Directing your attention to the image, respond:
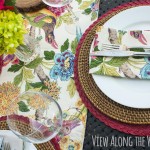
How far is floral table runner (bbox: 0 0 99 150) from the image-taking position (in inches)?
32.1

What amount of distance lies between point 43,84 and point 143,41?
0.26 m

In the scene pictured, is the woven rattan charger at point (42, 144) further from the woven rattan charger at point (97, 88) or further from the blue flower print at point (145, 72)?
the blue flower print at point (145, 72)

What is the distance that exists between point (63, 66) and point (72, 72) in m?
0.03

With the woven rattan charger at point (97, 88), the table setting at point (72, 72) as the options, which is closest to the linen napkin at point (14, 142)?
the table setting at point (72, 72)

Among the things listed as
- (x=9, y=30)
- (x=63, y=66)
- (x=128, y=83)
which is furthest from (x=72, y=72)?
(x=9, y=30)

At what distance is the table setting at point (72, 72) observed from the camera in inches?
30.1

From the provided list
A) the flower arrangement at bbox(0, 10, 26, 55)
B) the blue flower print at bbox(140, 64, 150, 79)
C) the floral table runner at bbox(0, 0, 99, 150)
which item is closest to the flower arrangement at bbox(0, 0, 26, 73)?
the flower arrangement at bbox(0, 10, 26, 55)

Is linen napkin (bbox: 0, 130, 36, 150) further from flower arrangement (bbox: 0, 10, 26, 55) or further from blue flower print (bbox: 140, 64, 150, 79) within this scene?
blue flower print (bbox: 140, 64, 150, 79)

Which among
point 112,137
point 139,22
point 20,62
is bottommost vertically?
point 112,137

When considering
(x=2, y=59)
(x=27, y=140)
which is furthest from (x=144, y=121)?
(x=2, y=59)

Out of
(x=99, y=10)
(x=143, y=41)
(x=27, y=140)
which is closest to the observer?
(x=27, y=140)

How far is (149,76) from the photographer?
31.8 inches

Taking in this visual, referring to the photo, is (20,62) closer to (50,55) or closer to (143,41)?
(50,55)

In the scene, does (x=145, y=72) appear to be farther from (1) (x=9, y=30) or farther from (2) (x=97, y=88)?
(1) (x=9, y=30)
